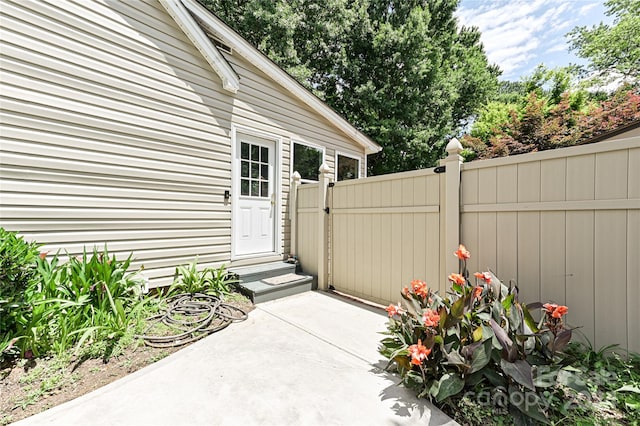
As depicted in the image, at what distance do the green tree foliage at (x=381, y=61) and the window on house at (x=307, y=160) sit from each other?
5.44m

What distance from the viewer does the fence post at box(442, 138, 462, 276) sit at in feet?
9.15

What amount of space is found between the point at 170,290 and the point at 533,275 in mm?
4042

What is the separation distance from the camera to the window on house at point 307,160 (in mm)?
5355

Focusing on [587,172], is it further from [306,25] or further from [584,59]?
[584,59]

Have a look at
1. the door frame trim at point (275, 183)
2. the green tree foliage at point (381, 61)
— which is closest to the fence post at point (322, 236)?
the door frame trim at point (275, 183)

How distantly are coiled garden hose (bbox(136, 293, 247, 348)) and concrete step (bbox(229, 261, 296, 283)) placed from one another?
2.02 ft

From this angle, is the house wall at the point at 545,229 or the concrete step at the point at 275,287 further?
the concrete step at the point at 275,287

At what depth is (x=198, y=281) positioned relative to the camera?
368 cm

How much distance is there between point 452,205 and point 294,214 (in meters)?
2.88

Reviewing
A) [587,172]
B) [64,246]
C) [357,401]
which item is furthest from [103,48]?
[587,172]

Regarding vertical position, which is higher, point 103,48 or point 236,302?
point 103,48

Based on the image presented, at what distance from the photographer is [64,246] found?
2994 millimetres

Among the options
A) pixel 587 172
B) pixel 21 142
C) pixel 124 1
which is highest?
pixel 124 1

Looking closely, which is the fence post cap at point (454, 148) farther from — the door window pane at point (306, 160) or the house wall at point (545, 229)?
the door window pane at point (306, 160)
